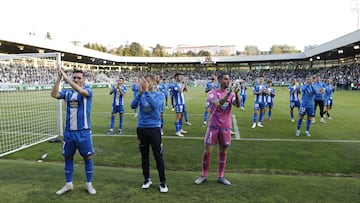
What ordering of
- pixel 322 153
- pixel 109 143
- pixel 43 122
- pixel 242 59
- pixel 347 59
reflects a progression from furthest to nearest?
pixel 242 59 → pixel 347 59 → pixel 43 122 → pixel 109 143 → pixel 322 153

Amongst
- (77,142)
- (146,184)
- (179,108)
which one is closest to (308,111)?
(179,108)

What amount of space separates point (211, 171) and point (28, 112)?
1365 centimetres

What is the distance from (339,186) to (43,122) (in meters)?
11.7

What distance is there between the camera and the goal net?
8.77 meters

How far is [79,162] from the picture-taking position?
7070 mm

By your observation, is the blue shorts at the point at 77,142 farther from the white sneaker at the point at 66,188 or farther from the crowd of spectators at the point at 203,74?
the crowd of spectators at the point at 203,74

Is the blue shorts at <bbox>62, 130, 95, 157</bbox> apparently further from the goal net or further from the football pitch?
the goal net

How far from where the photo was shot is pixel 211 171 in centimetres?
642

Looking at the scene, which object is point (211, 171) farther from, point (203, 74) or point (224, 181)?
point (203, 74)

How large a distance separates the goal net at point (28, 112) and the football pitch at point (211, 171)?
109 cm


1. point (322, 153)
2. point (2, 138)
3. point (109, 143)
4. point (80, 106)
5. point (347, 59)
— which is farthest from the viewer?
point (347, 59)

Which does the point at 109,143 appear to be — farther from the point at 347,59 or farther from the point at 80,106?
the point at 347,59

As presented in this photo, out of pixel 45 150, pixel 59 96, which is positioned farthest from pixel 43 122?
pixel 59 96

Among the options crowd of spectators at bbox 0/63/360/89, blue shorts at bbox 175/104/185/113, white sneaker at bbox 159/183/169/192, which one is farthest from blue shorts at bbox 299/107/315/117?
white sneaker at bbox 159/183/169/192
